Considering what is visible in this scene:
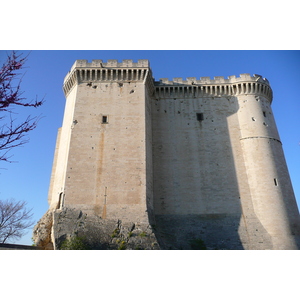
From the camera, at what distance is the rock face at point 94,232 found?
12.5 m

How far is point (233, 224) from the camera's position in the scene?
51.0 ft

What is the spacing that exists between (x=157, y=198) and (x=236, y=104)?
904 centimetres

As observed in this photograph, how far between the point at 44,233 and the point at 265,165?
13.5 m

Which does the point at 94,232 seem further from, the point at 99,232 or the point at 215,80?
the point at 215,80

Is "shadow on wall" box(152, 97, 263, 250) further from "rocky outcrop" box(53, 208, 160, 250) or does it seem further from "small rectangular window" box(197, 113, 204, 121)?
"rocky outcrop" box(53, 208, 160, 250)

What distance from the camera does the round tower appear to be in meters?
15.3

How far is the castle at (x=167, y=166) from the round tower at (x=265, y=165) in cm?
6

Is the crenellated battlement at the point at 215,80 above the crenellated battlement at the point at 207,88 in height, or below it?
above

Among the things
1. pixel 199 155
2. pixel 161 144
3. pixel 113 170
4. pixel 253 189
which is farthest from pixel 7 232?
pixel 253 189

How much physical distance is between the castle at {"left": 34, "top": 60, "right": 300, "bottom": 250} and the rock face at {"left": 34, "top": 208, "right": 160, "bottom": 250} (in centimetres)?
5

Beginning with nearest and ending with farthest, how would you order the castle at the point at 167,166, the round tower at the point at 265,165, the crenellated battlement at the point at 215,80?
1. the castle at the point at 167,166
2. the round tower at the point at 265,165
3. the crenellated battlement at the point at 215,80

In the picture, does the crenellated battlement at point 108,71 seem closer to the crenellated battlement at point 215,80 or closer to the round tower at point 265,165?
the crenellated battlement at point 215,80

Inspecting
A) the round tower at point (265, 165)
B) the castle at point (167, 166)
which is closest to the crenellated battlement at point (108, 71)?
the castle at point (167, 166)
